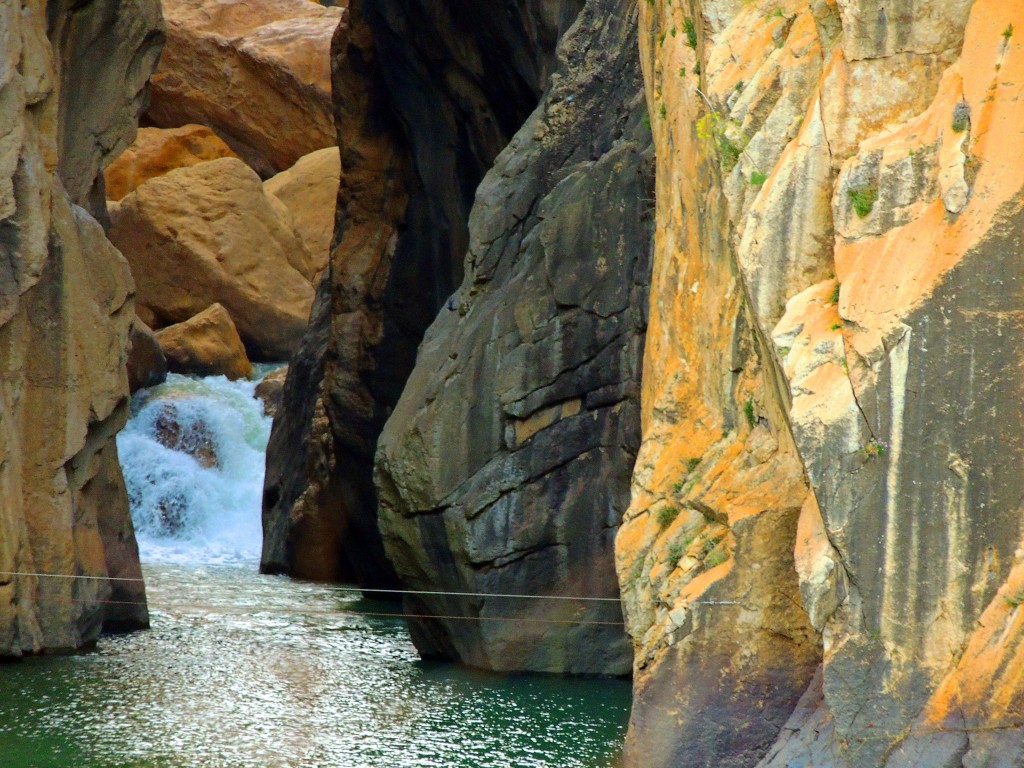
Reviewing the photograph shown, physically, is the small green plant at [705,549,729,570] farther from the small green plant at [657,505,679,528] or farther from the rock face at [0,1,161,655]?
the rock face at [0,1,161,655]

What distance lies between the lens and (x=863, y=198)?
7.30 meters

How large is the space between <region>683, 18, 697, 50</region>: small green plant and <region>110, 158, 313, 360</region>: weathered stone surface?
2272 centimetres

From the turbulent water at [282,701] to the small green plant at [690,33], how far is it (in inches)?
200

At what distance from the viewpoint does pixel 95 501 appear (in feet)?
50.9

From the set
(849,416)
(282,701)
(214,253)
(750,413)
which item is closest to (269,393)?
(214,253)

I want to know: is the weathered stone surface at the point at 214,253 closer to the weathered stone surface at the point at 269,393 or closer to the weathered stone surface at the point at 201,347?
the weathered stone surface at the point at 201,347

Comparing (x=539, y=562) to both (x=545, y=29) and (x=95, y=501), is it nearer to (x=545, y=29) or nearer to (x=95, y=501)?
(x=95, y=501)

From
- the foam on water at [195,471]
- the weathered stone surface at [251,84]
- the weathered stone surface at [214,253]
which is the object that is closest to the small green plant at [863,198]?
the foam on water at [195,471]

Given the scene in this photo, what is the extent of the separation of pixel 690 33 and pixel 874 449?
4.04m

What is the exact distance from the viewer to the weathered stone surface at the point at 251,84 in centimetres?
3684

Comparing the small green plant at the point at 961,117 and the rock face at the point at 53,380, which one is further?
the rock face at the point at 53,380

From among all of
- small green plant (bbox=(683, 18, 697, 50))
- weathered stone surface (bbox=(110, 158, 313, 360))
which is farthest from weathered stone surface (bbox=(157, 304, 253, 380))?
small green plant (bbox=(683, 18, 697, 50))

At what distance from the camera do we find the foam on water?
25625mm

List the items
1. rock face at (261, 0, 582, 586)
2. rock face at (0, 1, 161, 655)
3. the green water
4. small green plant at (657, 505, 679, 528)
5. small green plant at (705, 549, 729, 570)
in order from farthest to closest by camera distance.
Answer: rock face at (261, 0, 582, 586), rock face at (0, 1, 161, 655), the green water, small green plant at (657, 505, 679, 528), small green plant at (705, 549, 729, 570)
